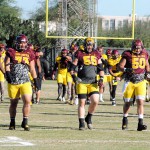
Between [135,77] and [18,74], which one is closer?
[18,74]

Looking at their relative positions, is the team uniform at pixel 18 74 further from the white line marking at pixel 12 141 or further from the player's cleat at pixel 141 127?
the player's cleat at pixel 141 127

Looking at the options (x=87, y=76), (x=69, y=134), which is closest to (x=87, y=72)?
(x=87, y=76)

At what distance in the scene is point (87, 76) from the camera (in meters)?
15.1

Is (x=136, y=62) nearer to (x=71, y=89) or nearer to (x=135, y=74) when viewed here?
(x=135, y=74)

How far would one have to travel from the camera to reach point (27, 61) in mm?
14602

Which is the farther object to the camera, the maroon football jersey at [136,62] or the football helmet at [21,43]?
the maroon football jersey at [136,62]

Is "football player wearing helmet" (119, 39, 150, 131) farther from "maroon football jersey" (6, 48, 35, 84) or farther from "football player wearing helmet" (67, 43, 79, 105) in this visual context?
"football player wearing helmet" (67, 43, 79, 105)

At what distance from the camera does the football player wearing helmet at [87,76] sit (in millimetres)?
14984

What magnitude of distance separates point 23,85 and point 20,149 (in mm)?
2902

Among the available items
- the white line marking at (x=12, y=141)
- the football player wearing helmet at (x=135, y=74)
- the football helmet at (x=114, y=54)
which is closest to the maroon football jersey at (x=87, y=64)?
the football player wearing helmet at (x=135, y=74)

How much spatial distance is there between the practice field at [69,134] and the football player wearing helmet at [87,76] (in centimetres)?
51

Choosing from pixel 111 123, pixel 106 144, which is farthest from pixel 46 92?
pixel 106 144

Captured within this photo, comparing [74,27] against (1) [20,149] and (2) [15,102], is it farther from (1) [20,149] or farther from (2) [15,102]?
(1) [20,149]

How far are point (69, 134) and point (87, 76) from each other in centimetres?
169
